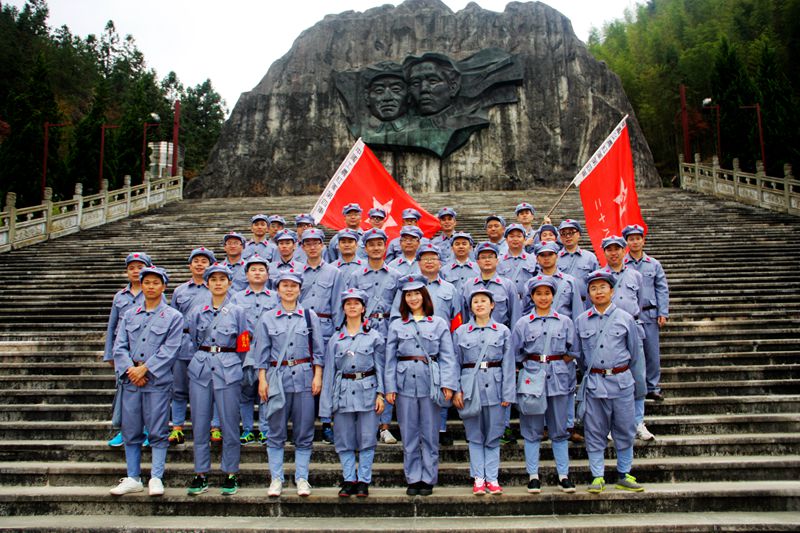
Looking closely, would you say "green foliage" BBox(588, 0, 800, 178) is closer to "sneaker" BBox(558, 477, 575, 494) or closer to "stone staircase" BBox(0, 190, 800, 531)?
"stone staircase" BBox(0, 190, 800, 531)

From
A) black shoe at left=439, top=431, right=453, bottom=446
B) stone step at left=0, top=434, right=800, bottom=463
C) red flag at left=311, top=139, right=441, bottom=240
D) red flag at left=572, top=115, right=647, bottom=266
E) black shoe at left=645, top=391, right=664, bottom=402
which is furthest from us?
red flag at left=311, top=139, right=441, bottom=240

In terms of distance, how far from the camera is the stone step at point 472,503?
3.96m

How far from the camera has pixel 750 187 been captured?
14.2m

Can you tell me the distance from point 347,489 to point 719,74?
2578cm

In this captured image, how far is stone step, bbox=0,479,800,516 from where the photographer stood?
3.96 m

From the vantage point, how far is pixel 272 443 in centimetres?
411

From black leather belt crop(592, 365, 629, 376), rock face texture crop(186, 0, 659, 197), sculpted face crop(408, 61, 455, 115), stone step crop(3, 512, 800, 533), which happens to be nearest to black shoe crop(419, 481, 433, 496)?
stone step crop(3, 512, 800, 533)

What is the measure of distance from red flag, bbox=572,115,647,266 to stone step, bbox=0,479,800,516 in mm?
2993

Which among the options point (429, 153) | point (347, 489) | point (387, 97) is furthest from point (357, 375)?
point (387, 97)

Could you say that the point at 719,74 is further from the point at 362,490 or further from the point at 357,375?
the point at 362,490

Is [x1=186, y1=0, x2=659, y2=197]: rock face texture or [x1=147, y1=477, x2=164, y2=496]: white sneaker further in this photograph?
[x1=186, y1=0, x2=659, y2=197]: rock face texture

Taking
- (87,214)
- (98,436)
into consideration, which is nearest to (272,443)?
(98,436)

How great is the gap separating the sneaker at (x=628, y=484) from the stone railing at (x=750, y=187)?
37.3ft

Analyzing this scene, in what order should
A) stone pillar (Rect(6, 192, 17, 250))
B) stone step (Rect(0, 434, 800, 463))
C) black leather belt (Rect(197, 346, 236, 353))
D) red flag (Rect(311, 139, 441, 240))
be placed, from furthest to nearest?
stone pillar (Rect(6, 192, 17, 250)) < red flag (Rect(311, 139, 441, 240)) < stone step (Rect(0, 434, 800, 463)) < black leather belt (Rect(197, 346, 236, 353))
